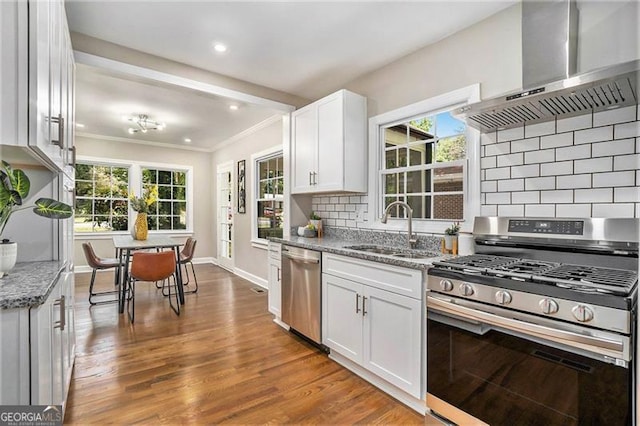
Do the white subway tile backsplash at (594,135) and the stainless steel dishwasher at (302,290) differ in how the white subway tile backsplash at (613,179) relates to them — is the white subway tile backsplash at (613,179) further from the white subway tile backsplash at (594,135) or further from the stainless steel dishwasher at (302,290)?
the stainless steel dishwasher at (302,290)

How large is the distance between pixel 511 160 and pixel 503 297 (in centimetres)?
103

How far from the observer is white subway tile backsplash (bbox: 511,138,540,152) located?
196 cm

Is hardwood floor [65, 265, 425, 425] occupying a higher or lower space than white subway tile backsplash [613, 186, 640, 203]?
lower

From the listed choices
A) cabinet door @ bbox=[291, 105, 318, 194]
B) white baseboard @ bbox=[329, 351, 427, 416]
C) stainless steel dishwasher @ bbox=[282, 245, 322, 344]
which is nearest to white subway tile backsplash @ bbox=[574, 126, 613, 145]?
white baseboard @ bbox=[329, 351, 427, 416]

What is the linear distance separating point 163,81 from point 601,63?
10.5 ft

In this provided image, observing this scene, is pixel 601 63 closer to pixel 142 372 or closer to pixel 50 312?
pixel 50 312

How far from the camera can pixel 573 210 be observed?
1808 mm

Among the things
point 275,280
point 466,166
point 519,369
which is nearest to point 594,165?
point 466,166

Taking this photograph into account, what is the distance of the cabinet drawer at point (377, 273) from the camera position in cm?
193

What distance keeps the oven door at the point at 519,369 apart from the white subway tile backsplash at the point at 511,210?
0.80m

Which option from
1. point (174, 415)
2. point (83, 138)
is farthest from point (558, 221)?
point (83, 138)

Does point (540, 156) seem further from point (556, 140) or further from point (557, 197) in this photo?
point (557, 197)

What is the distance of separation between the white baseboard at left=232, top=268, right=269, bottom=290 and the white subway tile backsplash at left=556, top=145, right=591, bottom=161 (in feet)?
13.0

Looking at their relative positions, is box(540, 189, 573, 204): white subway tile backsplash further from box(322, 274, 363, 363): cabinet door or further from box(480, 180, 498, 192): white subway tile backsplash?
box(322, 274, 363, 363): cabinet door
